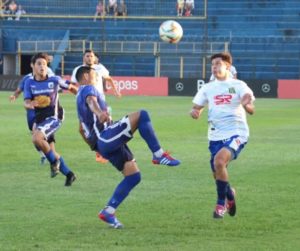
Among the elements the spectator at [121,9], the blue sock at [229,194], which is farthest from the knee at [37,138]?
the spectator at [121,9]

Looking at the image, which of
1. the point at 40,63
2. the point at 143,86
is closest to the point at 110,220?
the point at 40,63

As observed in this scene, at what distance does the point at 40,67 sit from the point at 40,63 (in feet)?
0.30

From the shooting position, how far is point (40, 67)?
49.9 ft

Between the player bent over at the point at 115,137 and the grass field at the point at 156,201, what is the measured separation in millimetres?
359

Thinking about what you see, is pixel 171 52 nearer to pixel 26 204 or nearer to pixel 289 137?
pixel 289 137

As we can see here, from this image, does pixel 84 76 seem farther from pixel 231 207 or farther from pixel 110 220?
pixel 231 207

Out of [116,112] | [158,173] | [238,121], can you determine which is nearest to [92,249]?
[238,121]

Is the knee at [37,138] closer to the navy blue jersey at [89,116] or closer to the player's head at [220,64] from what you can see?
the navy blue jersey at [89,116]

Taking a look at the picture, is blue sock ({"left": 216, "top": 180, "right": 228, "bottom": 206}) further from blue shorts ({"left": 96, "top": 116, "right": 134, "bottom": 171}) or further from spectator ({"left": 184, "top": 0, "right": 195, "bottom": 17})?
spectator ({"left": 184, "top": 0, "right": 195, "bottom": 17})

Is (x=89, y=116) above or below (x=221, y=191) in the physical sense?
above

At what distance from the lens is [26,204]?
40.0 feet

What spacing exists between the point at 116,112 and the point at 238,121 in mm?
20743

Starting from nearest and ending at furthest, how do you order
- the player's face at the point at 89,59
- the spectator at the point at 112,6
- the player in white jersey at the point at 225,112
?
the player in white jersey at the point at 225,112 → the player's face at the point at 89,59 → the spectator at the point at 112,6

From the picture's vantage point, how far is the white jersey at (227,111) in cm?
1142
